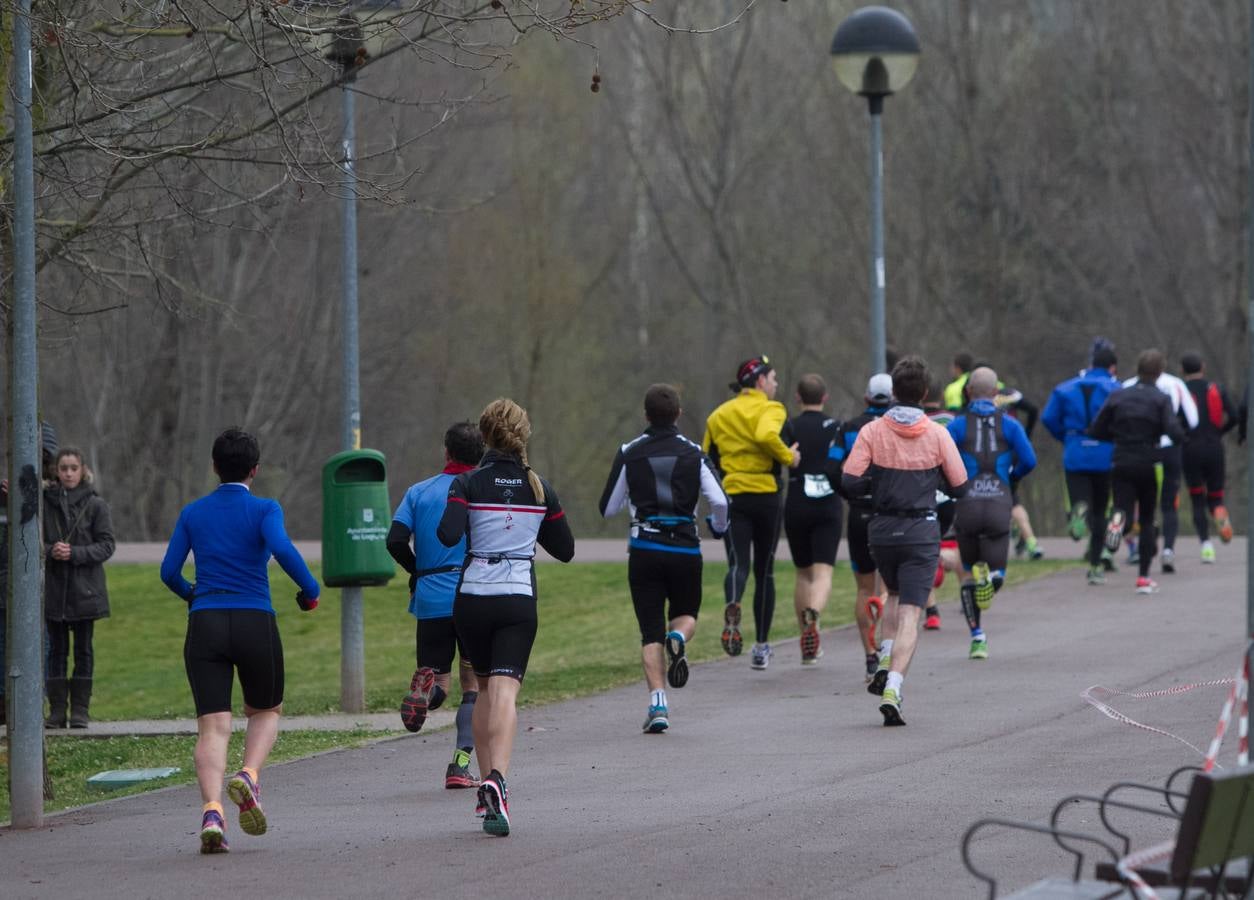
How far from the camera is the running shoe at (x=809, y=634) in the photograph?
13969mm

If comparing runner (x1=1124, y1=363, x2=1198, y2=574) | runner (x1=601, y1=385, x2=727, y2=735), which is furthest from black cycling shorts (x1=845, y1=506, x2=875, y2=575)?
runner (x1=1124, y1=363, x2=1198, y2=574)

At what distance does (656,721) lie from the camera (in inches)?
452

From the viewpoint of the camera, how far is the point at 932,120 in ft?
124

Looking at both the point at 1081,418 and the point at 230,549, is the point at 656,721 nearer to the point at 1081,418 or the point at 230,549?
the point at 230,549

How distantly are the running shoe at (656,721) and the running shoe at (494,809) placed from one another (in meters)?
3.18

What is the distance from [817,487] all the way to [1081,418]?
6.15 m

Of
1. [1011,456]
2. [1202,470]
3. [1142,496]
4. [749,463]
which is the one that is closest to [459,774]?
[749,463]

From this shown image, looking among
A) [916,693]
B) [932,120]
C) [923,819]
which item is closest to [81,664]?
[916,693]

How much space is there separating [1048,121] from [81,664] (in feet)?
95.1

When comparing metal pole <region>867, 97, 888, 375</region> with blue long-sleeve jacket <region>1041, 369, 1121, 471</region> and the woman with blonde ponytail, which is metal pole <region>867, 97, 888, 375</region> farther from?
the woman with blonde ponytail

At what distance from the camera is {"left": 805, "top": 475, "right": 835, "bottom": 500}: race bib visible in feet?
44.9

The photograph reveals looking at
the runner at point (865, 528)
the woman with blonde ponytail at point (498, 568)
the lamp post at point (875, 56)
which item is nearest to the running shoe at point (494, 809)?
the woman with blonde ponytail at point (498, 568)

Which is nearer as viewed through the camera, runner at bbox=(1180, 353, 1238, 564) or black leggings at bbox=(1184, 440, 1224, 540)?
runner at bbox=(1180, 353, 1238, 564)

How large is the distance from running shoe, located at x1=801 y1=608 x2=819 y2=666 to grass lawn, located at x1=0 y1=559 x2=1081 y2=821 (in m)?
1.21
